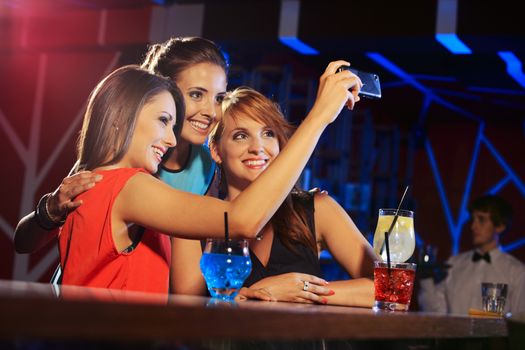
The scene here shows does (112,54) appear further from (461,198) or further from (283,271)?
(283,271)

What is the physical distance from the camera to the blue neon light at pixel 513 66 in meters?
5.60

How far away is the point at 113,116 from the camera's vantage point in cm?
184

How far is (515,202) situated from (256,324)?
7.45m

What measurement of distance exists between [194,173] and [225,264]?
1423mm

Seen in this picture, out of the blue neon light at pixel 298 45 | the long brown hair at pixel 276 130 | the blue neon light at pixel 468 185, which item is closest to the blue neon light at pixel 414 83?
the blue neon light at pixel 468 185

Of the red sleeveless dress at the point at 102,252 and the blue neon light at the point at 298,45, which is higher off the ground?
the blue neon light at the point at 298,45

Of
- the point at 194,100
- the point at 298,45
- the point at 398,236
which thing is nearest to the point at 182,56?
the point at 194,100

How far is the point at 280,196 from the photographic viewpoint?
1.55m

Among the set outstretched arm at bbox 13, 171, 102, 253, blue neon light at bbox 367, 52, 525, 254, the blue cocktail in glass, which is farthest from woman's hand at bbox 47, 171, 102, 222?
blue neon light at bbox 367, 52, 525, 254

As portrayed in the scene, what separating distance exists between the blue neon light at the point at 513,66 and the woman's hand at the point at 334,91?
4.06 meters

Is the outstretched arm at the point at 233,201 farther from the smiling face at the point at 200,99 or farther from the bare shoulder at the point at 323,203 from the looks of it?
the smiling face at the point at 200,99

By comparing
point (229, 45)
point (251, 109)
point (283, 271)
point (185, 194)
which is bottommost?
point (283, 271)

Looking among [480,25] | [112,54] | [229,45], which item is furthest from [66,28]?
[480,25]

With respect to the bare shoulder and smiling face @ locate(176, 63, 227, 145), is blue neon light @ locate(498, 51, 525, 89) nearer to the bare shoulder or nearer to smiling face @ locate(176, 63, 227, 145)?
smiling face @ locate(176, 63, 227, 145)
